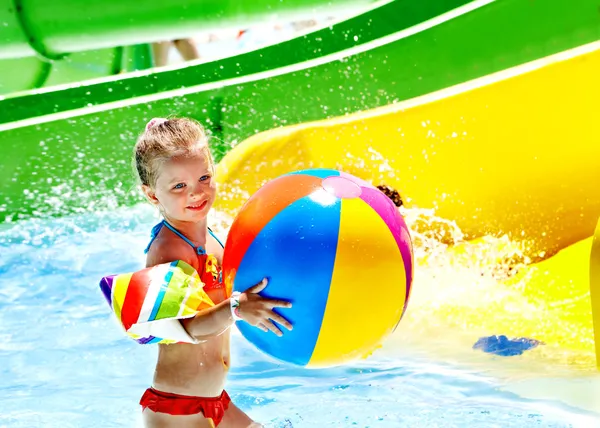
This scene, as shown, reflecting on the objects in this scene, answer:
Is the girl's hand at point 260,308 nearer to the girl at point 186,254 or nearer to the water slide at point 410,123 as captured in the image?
the girl at point 186,254

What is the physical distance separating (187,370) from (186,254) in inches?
12.3

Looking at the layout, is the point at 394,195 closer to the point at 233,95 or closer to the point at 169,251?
the point at 233,95

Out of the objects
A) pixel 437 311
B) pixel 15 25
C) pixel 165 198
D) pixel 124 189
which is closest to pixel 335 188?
pixel 165 198

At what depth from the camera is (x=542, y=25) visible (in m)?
4.47

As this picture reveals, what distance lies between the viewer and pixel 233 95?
5.46 meters

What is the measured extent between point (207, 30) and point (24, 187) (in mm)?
Answer: 1529

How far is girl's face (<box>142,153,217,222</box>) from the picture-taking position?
2.18 m

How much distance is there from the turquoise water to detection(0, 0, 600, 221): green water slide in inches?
38.4

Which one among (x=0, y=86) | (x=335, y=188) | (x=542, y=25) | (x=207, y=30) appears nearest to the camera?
(x=335, y=188)

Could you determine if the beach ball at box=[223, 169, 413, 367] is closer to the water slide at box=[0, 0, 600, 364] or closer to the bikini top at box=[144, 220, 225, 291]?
the bikini top at box=[144, 220, 225, 291]

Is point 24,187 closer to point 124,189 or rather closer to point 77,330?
point 124,189

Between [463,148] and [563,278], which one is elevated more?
[463,148]

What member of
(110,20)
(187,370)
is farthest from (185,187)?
(110,20)

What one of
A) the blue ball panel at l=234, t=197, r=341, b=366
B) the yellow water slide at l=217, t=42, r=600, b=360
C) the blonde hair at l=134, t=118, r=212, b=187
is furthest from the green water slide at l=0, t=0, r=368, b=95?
the blue ball panel at l=234, t=197, r=341, b=366
